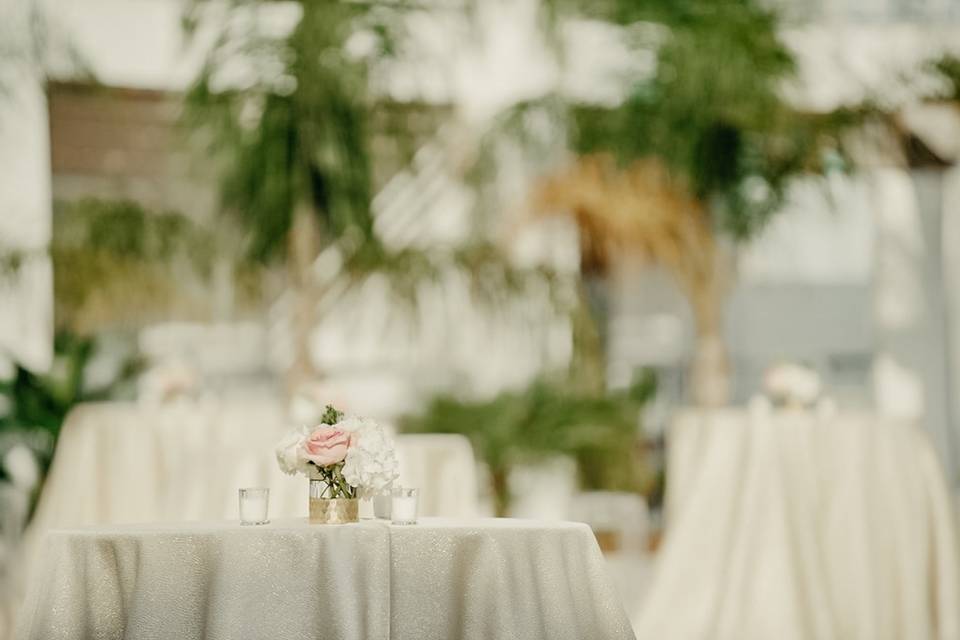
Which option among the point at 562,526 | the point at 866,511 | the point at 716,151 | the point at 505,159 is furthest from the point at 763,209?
the point at 562,526

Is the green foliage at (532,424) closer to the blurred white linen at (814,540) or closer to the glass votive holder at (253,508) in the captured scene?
the blurred white linen at (814,540)

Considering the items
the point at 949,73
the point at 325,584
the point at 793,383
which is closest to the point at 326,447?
the point at 325,584

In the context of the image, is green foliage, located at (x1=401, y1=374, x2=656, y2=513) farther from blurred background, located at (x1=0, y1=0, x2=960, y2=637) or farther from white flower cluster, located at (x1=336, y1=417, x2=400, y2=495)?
white flower cluster, located at (x1=336, y1=417, x2=400, y2=495)

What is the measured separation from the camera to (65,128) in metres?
8.16

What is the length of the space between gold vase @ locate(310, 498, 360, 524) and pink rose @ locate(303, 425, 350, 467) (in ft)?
0.32

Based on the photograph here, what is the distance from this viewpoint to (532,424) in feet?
25.1

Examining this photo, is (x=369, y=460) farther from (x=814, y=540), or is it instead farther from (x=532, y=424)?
(x=532, y=424)

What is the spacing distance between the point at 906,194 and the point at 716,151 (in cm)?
253

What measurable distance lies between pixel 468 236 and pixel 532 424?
5.46 feet

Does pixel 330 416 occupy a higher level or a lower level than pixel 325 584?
higher

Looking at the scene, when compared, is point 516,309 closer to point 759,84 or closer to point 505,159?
point 505,159

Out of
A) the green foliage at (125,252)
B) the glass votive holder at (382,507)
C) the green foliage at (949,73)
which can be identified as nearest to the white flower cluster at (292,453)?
the glass votive holder at (382,507)

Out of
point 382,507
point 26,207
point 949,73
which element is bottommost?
point 382,507

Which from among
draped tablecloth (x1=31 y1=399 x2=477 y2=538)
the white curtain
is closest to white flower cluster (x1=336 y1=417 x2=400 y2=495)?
draped tablecloth (x1=31 y1=399 x2=477 y2=538)
